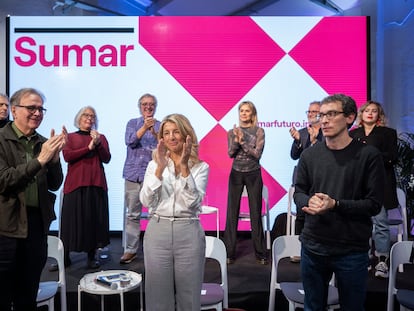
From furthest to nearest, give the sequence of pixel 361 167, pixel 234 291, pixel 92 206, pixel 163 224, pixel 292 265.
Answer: pixel 292 265 < pixel 92 206 < pixel 234 291 < pixel 163 224 < pixel 361 167

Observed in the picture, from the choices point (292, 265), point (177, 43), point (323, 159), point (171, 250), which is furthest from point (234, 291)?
point (177, 43)

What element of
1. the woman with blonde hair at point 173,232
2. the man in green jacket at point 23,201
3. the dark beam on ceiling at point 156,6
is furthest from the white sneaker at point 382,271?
the dark beam on ceiling at point 156,6

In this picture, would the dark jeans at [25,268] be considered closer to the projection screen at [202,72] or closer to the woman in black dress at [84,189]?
the woman in black dress at [84,189]

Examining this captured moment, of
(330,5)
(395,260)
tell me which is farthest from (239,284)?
(330,5)

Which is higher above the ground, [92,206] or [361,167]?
[361,167]

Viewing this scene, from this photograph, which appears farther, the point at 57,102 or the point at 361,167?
the point at 57,102

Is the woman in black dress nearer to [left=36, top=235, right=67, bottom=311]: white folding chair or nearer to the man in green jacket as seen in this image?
[left=36, top=235, right=67, bottom=311]: white folding chair

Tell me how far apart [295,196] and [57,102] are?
3.79 metres

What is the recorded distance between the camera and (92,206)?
3682 millimetres

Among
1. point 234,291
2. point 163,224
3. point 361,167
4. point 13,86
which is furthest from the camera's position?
point 13,86

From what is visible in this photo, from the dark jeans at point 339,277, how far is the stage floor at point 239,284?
1.17m

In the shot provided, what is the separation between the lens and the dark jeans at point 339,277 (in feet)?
6.49

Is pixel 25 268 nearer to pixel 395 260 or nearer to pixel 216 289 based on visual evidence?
pixel 216 289

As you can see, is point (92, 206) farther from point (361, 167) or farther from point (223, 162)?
point (361, 167)
